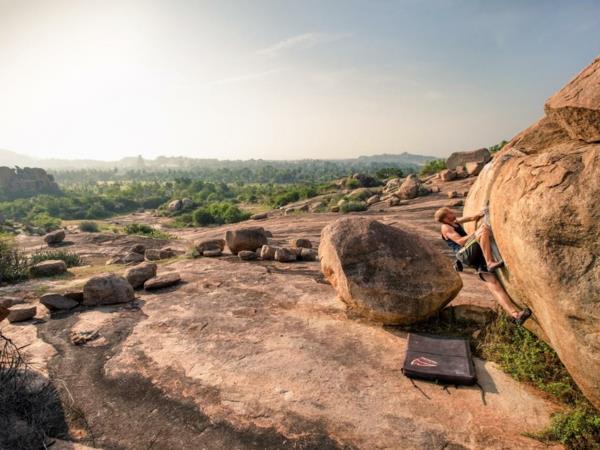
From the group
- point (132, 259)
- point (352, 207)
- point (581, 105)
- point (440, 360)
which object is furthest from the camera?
point (352, 207)

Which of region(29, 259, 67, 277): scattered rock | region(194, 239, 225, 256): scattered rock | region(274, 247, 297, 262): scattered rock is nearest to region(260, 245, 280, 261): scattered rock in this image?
region(274, 247, 297, 262): scattered rock

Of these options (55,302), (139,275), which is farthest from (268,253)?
(55,302)

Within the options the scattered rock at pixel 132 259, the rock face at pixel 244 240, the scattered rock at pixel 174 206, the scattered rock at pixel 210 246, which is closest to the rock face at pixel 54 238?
the scattered rock at pixel 132 259

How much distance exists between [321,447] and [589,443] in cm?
326

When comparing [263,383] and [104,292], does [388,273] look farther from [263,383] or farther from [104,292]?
[104,292]

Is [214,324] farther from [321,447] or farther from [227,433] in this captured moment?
[321,447]

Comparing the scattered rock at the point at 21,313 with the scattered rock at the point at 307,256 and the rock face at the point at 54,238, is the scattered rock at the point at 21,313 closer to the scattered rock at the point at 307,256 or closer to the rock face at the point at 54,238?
the scattered rock at the point at 307,256

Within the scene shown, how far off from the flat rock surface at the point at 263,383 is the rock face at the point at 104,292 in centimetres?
29

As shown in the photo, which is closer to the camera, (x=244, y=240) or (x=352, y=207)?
(x=244, y=240)

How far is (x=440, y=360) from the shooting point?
20.9 feet

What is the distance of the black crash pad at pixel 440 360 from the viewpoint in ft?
19.7

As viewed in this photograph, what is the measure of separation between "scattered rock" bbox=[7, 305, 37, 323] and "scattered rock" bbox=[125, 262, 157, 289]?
2609 millimetres

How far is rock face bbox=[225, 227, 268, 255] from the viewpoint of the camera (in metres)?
15.3

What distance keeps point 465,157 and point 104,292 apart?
3051 centimetres
